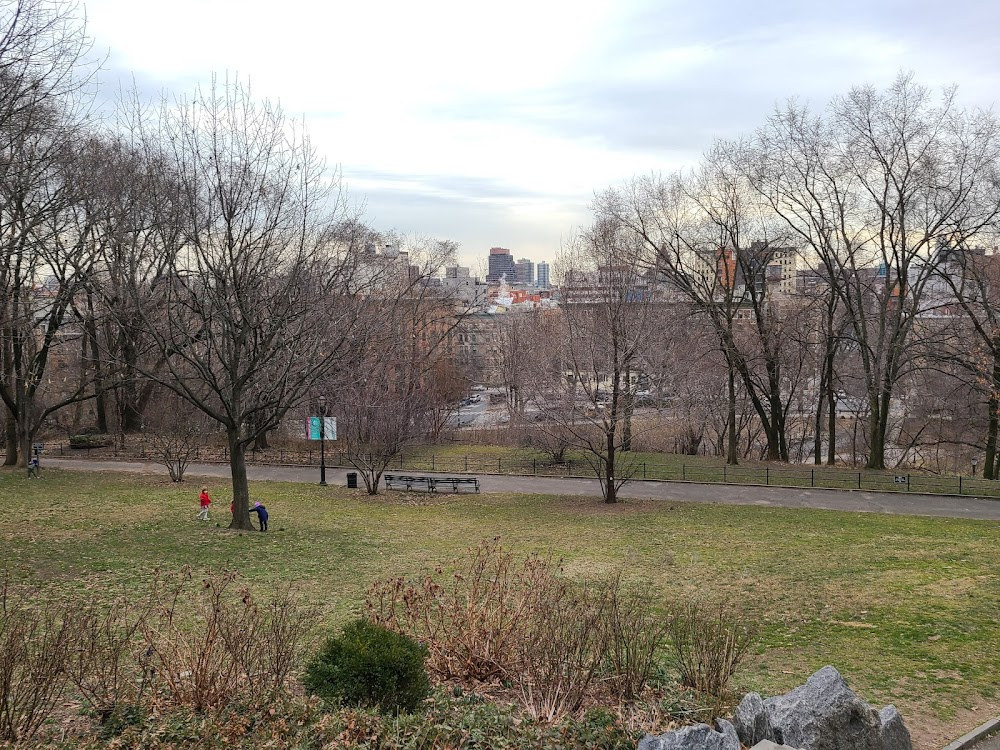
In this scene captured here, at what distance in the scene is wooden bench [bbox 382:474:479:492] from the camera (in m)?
25.5

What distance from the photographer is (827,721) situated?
623 cm

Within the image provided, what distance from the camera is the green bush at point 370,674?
6.45m

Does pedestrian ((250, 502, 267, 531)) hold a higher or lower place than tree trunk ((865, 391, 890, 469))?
lower

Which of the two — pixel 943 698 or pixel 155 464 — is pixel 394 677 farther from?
pixel 155 464

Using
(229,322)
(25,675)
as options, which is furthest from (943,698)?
(229,322)

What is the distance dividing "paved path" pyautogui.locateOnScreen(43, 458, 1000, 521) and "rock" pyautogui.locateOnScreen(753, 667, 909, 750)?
56.6ft

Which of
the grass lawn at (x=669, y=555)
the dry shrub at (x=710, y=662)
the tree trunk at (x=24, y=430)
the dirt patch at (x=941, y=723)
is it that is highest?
the tree trunk at (x=24, y=430)

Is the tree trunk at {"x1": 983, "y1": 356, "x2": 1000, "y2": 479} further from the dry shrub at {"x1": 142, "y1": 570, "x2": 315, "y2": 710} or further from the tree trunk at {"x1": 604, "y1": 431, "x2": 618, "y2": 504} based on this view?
the dry shrub at {"x1": 142, "y1": 570, "x2": 315, "y2": 710}

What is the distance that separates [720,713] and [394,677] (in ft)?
10.0

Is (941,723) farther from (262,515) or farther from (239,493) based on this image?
(239,493)

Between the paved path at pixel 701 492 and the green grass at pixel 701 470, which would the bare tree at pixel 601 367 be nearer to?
the paved path at pixel 701 492

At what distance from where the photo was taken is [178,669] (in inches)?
267

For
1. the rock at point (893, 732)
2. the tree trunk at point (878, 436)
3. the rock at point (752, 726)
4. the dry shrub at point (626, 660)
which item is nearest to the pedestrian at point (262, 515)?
the dry shrub at point (626, 660)

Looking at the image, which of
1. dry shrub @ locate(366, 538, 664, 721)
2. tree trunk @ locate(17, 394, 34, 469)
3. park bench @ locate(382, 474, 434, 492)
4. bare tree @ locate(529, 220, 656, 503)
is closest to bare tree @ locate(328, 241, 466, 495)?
park bench @ locate(382, 474, 434, 492)
